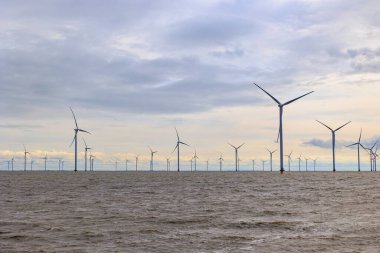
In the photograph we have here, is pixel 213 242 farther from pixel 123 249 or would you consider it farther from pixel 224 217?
pixel 224 217

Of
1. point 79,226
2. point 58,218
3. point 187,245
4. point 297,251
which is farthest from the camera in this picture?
point 58,218

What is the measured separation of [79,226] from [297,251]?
1835cm

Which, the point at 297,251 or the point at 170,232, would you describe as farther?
the point at 170,232

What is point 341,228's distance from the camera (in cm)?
3856

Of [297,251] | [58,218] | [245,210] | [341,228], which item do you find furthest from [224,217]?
[297,251]

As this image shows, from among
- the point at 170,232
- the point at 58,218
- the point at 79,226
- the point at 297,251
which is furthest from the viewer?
the point at 58,218

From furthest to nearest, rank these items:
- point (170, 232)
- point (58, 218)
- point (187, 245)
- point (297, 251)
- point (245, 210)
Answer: point (245, 210) → point (58, 218) → point (170, 232) → point (187, 245) → point (297, 251)

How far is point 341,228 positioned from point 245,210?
1674cm

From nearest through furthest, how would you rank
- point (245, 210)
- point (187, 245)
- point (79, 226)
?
point (187, 245) → point (79, 226) → point (245, 210)

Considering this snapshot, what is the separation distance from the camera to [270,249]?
97.9ft

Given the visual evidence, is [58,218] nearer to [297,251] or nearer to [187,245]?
[187,245]

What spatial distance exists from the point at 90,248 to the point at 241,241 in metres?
9.37

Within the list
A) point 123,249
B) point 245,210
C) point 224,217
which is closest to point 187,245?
point 123,249

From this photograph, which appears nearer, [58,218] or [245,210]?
[58,218]
